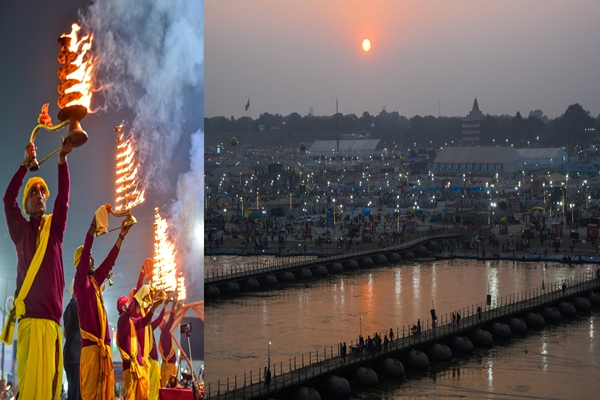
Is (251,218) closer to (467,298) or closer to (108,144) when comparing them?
(467,298)

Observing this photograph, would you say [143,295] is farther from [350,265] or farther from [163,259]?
[350,265]

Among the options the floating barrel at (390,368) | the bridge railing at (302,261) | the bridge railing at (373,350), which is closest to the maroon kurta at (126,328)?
the bridge railing at (373,350)

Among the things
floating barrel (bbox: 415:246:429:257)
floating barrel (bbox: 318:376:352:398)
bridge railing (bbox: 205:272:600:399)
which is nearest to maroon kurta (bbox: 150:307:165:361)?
bridge railing (bbox: 205:272:600:399)

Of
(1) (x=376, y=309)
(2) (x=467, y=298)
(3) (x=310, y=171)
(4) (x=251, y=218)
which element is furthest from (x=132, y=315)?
(3) (x=310, y=171)

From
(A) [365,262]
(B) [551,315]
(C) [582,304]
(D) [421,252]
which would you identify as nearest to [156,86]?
Result: (B) [551,315]

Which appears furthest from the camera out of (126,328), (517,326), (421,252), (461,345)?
(421,252)

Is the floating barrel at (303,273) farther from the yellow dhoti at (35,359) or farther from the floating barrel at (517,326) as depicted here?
the yellow dhoti at (35,359)

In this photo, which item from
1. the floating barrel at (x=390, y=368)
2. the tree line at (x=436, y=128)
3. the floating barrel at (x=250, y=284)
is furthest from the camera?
the tree line at (x=436, y=128)
